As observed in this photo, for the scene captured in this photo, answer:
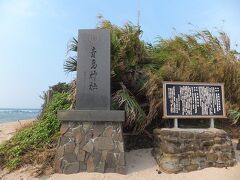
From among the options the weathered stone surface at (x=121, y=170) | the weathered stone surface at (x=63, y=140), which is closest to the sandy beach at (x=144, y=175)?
the weathered stone surface at (x=121, y=170)

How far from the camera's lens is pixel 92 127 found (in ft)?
21.7

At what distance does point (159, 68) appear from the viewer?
27.0 ft

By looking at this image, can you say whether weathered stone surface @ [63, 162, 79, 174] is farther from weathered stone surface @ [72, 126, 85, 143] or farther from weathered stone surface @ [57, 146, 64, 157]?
weathered stone surface @ [72, 126, 85, 143]

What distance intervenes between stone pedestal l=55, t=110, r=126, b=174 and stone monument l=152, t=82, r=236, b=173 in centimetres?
91

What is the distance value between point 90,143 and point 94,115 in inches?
21.9

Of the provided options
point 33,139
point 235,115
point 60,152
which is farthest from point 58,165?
point 235,115

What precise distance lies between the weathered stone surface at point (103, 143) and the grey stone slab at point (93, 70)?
62 cm

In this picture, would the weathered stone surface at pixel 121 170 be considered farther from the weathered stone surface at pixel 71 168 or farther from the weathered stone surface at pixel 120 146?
the weathered stone surface at pixel 71 168

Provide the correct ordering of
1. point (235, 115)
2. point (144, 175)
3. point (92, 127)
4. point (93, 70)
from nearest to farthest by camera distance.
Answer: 1. point (144, 175)
2. point (92, 127)
3. point (93, 70)
4. point (235, 115)

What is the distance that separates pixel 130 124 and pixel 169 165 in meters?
1.45

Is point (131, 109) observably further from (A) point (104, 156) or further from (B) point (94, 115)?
(A) point (104, 156)

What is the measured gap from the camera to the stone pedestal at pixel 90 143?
642 cm

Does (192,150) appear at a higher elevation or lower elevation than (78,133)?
lower

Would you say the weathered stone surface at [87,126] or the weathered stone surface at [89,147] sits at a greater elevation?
the weathered stone surface at [87,126]
